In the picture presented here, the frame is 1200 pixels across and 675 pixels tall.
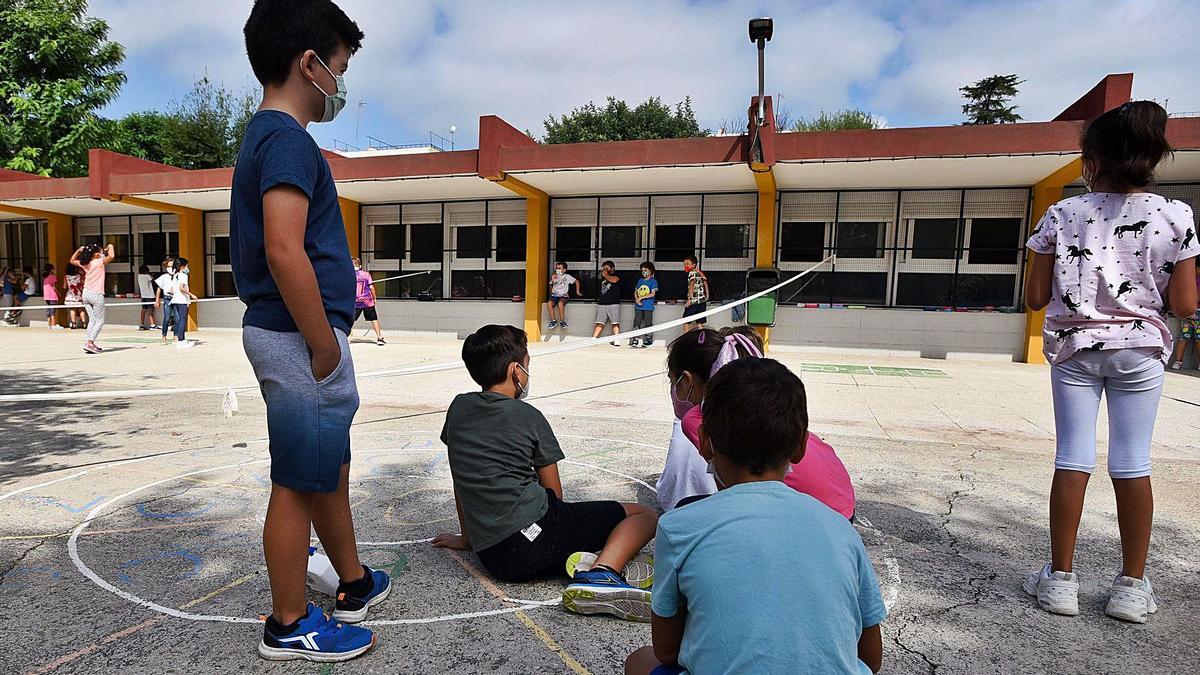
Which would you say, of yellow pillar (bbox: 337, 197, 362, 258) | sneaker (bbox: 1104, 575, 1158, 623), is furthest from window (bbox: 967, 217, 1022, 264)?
yellow pillar (bbox: 337, 197, 362, 258)

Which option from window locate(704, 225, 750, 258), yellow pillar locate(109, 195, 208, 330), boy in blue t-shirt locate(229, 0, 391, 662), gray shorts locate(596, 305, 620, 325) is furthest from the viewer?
yellow pillar locate(109, 195, 208, 330)

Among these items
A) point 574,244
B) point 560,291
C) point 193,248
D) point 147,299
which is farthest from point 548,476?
point 147,299

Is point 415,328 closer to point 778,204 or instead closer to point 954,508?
point 778,204

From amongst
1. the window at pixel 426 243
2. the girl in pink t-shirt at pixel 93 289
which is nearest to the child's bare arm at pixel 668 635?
the girl in pink t-shirt at pixel 93 289

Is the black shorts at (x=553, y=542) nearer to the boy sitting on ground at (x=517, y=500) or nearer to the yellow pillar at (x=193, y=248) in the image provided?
the boy sitting on ground at (x=517, y=500)

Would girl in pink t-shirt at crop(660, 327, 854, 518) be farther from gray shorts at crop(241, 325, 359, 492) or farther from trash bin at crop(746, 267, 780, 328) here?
trash bin at crop(746, 267, 780, 328)

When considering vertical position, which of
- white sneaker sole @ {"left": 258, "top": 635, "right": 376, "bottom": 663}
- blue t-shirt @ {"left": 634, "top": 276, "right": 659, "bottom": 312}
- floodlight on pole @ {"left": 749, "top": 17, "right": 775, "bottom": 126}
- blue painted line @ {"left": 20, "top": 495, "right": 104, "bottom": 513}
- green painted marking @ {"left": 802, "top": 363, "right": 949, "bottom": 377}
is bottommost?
blue painted line @ {"left": 20, "top": 495, "right": 104, "bottom": 513}

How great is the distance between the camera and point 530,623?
2145 millimetres

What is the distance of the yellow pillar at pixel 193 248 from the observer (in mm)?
15875

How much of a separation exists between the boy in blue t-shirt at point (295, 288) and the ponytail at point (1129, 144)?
2464mm

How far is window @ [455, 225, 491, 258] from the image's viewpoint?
1417cm

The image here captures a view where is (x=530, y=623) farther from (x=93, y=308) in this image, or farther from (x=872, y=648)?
(x=93, y=308)

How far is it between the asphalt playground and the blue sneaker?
41mm

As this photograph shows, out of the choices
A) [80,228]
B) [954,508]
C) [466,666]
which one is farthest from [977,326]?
[80,228]
